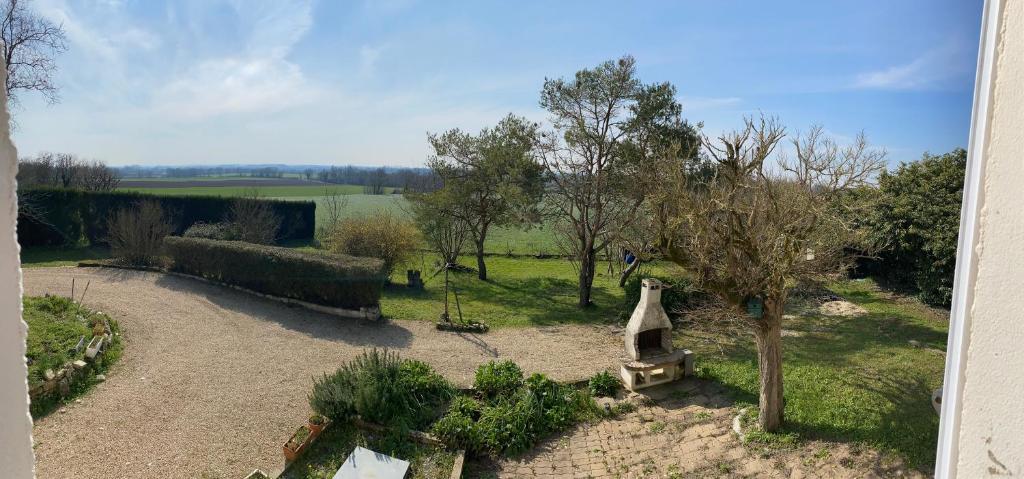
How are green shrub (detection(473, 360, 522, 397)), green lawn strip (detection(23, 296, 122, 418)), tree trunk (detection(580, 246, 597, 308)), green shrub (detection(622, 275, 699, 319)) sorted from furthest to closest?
tree trunk (detection(580, 246, 597, 308)) < green shrub (detection(622, 275, 699, 319)) < green shrub (detection(473, 360, 522, 397)) < green lawn strip (detection(23, 296, 122, 418))

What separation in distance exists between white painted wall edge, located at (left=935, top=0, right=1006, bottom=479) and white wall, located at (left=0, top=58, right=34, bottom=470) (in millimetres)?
1902

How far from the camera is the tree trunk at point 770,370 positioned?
7152 millimetres

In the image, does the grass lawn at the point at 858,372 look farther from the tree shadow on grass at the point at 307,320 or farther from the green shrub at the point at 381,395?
the tree shadow on grass at the point at 307,320

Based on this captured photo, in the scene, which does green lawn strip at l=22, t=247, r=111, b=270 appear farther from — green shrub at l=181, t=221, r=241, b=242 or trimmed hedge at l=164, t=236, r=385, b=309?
trimmed hedge at l=164, t=236, r=385, b=309

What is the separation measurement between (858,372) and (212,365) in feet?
40.2

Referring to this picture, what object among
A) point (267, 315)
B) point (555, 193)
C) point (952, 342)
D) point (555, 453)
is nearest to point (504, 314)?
point (555, 193)

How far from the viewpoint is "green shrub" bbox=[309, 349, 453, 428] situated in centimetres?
812

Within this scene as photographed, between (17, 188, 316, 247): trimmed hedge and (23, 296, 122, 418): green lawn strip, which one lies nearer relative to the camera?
(23, 296, 122, 418): green lawn strip

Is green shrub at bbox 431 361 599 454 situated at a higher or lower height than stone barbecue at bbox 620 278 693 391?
lower

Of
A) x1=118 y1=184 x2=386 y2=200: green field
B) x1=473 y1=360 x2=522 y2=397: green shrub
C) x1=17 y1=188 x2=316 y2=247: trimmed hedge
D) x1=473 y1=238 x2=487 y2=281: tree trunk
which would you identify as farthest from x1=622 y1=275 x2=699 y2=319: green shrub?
x1=118 y1=184 x2=386 y2=200: green field

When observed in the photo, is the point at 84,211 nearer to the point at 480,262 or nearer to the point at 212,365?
the point at 480,262

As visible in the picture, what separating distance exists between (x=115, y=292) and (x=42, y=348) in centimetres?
606

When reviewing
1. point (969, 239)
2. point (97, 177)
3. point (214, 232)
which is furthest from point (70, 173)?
point (969, 239)

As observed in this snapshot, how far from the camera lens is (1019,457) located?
104cm
